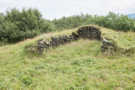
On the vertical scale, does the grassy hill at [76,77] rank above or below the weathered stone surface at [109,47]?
below

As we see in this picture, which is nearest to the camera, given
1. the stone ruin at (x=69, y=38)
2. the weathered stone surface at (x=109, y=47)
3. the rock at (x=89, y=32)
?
the weathered stone surface at (x=109, y=47)

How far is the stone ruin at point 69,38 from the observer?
577 centimetres

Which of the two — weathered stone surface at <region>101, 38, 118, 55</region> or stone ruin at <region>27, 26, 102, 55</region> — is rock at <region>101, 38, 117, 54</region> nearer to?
weathered stone surface at <region>101, 38, 118, 55</region>

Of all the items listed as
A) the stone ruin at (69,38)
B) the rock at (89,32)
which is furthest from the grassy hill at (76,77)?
the rock at (89,32)

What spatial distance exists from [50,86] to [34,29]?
1490 cm

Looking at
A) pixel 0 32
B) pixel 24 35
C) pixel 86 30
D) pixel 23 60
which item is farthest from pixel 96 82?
pixel 0 32

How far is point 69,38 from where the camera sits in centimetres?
766

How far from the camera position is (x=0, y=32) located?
15.1 metres

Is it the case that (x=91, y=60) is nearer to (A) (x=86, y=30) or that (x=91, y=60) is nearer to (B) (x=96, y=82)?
(B) (x=96, y=82)

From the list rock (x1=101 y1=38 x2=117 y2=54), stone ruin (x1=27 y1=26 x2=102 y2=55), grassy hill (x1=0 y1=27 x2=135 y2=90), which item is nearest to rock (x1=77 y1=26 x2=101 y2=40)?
stone ruin (x1=27 y1=26 x2=102 y2=55)

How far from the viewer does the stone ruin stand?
18.9ft

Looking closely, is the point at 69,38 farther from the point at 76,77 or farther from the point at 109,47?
the point at 76,77

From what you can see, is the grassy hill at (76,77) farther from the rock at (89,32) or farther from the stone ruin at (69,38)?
the rock at (89,32)

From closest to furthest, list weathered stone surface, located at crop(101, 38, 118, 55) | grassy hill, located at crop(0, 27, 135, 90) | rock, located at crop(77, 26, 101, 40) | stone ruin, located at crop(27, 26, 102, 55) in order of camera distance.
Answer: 1. grassy hill, located at crop(0, 27, 135, 90)
2. weathered stone surface, located at crop(101, 38, 118, 55)
3. stone ruin, located at crop(27, 26, 102, 55)
4. rock, located at crop(77, 26, 101, 40)
